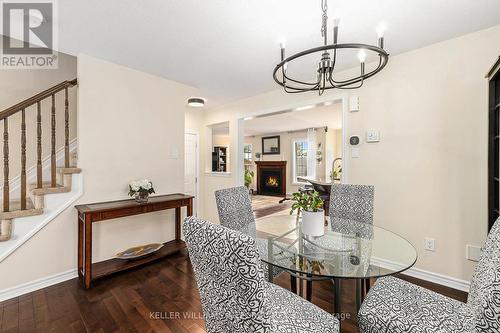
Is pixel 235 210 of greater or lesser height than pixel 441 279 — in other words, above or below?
above

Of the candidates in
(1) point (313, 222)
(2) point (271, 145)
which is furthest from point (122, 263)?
(2) point (271, 145)

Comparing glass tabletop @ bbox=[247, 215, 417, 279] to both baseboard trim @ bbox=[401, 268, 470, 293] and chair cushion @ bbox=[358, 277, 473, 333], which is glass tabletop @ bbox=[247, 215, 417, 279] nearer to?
chair cushion @ bbox=[358, 277, 473, 333]

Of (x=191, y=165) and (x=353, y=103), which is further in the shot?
(x=191, y=165)

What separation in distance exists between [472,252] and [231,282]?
254 cm

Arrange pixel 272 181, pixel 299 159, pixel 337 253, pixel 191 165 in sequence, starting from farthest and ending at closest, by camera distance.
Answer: pixel 272 181 < pixel 299 159 < pixel 191 165 < pixel 337 253

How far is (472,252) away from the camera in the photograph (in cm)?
209

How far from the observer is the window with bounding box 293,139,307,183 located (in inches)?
314

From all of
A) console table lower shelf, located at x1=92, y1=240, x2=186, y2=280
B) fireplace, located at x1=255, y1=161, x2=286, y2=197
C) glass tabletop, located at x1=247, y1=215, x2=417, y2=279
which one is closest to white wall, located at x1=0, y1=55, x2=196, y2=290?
console table lower shelf, located at x1=92, y1=240, x2=186, y2=280

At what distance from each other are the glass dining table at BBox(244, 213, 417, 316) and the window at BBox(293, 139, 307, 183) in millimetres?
5984

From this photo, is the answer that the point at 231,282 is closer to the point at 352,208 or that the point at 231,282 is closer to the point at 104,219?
the point at 352,208

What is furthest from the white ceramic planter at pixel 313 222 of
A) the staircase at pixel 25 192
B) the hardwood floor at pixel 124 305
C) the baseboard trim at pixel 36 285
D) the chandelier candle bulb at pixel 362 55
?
the baseboard trim at pixel 36 285

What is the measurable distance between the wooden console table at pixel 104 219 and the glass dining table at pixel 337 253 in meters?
1.33

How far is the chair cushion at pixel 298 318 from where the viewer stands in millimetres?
1022

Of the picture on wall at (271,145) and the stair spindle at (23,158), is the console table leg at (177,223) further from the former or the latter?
the picture on wall at (271,145)
